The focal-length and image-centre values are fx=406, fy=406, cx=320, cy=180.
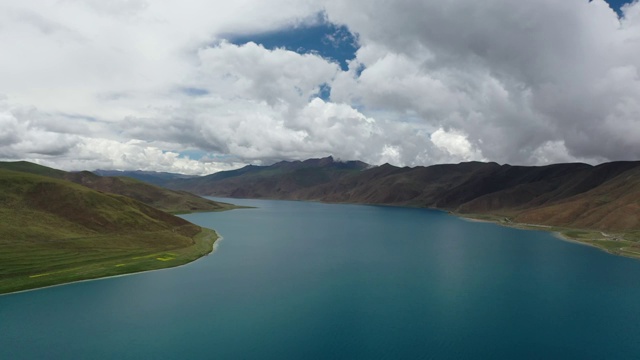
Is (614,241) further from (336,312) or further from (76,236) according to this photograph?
(76,236)

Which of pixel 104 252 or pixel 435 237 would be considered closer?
pixel 104 252

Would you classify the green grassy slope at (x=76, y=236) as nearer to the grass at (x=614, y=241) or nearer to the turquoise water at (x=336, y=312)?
the turquoise water at (x=336, y=312)

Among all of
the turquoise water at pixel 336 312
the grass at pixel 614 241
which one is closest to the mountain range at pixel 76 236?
the turquoise water at pixel 336 312

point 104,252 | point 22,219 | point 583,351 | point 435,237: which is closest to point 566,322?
point 583,351

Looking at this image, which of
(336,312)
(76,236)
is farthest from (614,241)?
(76,236)

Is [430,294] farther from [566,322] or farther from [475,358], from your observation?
[475,358]

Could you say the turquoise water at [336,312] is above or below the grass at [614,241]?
below
